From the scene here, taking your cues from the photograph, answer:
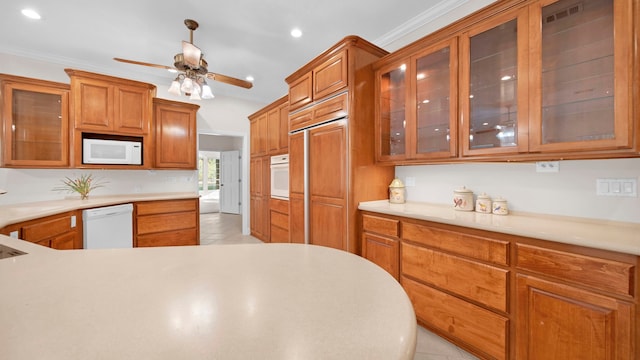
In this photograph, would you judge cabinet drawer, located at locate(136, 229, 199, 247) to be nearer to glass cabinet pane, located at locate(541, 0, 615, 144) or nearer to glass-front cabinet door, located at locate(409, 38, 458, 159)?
glass-front cabinet door, located at locate(409, 38, 458, 159)

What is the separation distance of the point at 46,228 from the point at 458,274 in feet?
11.4

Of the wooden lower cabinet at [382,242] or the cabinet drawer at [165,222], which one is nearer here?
the wooden lower cabinet at [382,242]

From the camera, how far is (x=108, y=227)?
293 centimetres

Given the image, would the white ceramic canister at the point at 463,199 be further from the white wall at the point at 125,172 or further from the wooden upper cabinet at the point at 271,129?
the white wall at the point at 125,172

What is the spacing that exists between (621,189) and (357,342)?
2066 mm

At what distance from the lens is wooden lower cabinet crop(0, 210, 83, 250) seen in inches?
77.5

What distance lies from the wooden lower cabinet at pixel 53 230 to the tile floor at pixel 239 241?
71.8 inches

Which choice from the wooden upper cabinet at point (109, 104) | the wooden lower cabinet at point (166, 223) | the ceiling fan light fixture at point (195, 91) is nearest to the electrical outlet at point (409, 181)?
the ceiling fan light fixture at point (195, 91)

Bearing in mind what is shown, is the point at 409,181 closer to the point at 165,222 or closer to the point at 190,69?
the point at 190,69

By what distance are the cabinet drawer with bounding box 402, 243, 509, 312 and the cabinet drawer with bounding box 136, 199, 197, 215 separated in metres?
3.18

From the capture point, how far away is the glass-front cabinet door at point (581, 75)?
4.15ft

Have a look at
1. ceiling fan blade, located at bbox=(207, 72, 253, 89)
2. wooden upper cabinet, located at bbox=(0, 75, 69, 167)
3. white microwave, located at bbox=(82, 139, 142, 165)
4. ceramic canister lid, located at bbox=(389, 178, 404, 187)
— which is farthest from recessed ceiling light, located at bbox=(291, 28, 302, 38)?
wooden upper cabinet, located at bbox=(0, 75, 69, 167)

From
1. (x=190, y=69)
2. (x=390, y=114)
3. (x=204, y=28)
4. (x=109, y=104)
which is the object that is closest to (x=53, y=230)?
(x=109, y=104)

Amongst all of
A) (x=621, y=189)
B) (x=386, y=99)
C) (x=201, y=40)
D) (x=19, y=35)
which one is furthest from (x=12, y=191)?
(x=621, y=189)
